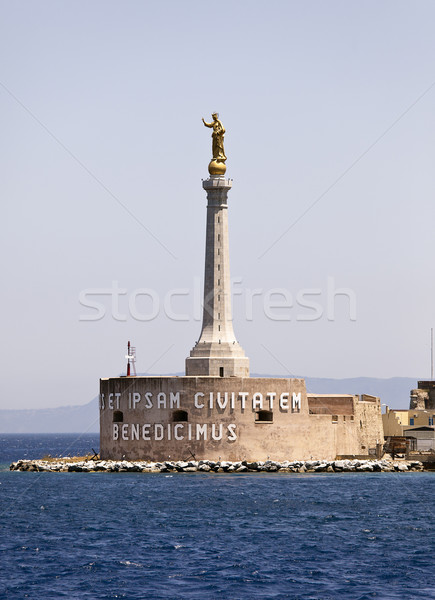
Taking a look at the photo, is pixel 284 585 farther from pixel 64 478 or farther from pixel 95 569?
pixel 64 478

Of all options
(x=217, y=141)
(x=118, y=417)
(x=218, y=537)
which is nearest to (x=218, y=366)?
(x=118, y=417)

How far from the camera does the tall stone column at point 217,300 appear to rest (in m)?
55.2

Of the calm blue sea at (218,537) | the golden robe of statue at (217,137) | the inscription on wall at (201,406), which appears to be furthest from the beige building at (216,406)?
the calm blue sea at (218,537)

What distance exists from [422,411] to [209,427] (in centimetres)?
2319

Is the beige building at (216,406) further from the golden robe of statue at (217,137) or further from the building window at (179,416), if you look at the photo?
the golden robe of statue at (217,137)

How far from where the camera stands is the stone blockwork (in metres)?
53.9

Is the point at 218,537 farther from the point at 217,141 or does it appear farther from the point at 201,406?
the point at 217,141

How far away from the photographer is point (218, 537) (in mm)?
35906

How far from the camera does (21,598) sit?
2734cm

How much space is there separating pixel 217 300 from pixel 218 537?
21.3 metres

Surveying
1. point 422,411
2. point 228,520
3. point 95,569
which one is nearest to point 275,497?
point 228,520

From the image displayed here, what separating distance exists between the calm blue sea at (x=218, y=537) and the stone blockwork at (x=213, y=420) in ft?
6.63

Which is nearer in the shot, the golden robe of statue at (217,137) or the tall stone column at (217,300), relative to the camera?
the tall stone column at (217,300)

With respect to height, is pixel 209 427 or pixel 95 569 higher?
pixel 209 427
